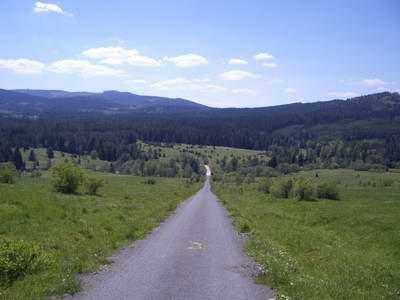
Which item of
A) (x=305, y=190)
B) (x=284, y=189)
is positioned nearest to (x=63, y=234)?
(x=305, y=190)

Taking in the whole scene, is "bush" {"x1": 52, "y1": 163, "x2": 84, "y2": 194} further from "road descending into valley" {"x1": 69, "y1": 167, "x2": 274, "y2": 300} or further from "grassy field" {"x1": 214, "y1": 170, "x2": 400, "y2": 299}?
"road descending into valley" {"x1": 69, "y1": 167, "x2": 274, "y2": 300}

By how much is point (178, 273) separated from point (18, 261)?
17.0 feet

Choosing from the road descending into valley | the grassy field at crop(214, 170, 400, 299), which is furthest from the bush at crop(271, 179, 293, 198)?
the road descending into valley

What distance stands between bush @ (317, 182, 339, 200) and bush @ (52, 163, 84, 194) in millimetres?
44293

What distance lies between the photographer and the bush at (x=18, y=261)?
12961 millimetres

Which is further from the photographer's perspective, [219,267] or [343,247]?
[343,247]

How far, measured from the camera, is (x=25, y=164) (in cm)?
17388

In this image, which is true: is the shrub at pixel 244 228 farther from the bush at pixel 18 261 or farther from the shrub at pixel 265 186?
the shrub at pixel 265 186

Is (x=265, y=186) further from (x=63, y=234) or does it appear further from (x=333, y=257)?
(x=63, y=234)

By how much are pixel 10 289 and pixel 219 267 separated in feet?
24.5

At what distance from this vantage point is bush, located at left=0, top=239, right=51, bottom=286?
42.5ft

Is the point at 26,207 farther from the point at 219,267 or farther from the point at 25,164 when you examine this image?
the point at 25,164

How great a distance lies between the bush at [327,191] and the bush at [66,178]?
44293 millimetres

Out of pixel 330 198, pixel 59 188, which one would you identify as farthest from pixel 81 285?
pixel 330 198
